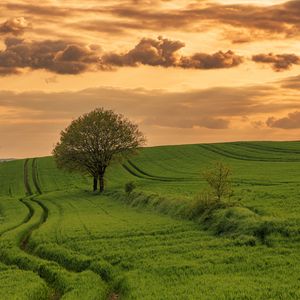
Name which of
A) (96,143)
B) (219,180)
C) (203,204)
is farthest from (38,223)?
(96,143)

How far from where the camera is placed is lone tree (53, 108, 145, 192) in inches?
3546

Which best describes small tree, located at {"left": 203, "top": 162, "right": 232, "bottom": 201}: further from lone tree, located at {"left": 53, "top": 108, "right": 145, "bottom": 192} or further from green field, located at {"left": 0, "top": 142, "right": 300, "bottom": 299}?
lone tree, located at {"left": 53, "top": 108, "right": 145, "bottom": 192}

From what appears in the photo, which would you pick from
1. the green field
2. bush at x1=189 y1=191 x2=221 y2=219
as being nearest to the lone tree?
the green field

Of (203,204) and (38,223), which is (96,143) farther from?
(203,204)

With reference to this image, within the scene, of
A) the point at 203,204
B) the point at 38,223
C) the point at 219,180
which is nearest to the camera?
the point at 203,204

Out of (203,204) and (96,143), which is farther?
(96,143)

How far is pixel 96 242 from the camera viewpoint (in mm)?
37812

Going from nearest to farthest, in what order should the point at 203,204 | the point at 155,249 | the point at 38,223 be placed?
the point at 155,249, the point at 203,204, the point at 38,223

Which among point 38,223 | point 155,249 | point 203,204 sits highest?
point 203,204

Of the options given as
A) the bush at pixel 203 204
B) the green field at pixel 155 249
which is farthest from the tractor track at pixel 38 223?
the bush at pixel 203 204

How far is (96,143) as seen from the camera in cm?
9025

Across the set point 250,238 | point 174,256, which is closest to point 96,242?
point 174,256

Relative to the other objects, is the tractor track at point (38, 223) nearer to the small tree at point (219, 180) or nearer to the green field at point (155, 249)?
the green field at point (155, 249)

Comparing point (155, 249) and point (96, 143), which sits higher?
point (96, 143)
